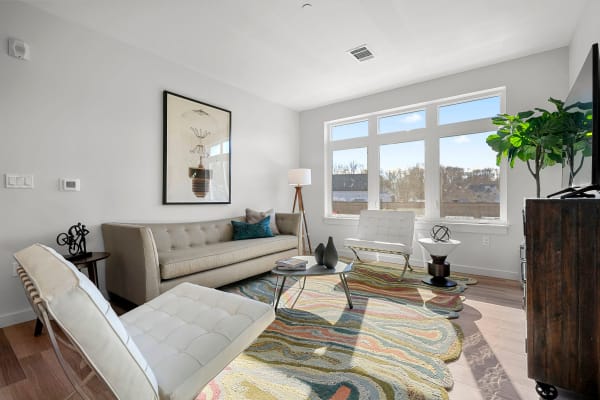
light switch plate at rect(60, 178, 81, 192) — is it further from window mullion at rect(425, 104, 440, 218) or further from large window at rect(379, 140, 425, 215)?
window mullion at rect(425, 104, 440, 218)

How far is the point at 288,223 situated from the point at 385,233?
1.41m

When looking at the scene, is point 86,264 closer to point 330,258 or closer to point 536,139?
point 330,258

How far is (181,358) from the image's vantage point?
1.05m

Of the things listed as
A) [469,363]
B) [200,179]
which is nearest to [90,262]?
[200,179]

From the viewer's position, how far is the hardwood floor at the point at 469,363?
140cm

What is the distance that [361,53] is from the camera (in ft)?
10.5

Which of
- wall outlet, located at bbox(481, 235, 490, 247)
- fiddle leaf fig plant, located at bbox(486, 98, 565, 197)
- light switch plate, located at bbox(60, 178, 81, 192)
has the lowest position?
wall outlet, located at bbox(481, 235, 490, 247)

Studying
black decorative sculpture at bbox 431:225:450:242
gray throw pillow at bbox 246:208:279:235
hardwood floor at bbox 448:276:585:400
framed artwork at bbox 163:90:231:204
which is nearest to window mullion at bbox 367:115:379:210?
black decorative sculpture at bbox 431:225:450:242

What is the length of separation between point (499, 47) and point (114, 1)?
155 inches

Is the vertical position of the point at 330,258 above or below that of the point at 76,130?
below

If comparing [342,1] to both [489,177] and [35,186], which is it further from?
[35,186]

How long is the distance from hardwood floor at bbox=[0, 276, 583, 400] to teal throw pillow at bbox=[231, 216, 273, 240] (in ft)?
6.57

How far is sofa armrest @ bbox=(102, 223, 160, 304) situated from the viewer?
2258 millimetres

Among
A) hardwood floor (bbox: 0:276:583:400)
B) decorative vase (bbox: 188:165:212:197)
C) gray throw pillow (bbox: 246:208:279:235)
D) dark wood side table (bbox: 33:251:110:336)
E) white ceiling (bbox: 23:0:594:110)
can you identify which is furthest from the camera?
gray throw pillow (bbox: 246:208:279:235)
